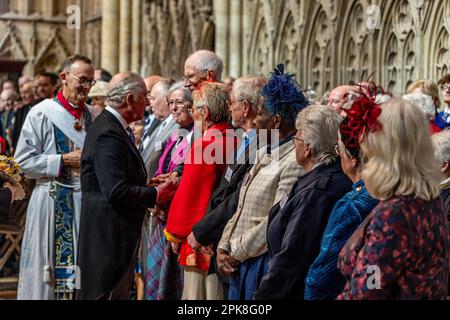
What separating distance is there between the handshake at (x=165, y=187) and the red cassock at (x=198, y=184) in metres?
0.11

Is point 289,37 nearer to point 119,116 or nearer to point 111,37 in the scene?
point 119,116

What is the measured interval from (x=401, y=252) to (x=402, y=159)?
316mm

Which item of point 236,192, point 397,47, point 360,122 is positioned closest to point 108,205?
point 236,192

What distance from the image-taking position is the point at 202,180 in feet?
18.2

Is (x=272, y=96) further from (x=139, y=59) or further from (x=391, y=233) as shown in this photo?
(x=139, y=59)

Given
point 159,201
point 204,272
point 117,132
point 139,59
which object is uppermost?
point 139,59

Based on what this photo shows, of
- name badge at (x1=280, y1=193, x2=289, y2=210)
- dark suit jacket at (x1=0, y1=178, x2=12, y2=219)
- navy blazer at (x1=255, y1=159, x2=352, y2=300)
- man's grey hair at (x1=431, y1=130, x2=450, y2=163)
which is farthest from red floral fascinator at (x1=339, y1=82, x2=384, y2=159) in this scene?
dark suit jacket at (x1=0, y1=178, x2=12, y2=219)

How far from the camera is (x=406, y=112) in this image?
3.23 m

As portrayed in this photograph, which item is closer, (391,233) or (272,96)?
(391,233)

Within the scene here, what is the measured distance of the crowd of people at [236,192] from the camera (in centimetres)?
322

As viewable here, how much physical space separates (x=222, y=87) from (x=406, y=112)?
2.55 metres

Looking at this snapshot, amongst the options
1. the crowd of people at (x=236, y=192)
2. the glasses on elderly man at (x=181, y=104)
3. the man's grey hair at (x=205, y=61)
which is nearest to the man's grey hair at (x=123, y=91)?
the crowd of people at (x=236, y=192)

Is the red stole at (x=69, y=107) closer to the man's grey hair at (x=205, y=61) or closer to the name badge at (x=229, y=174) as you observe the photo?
the man's grey hair at (x=205, y=61)
